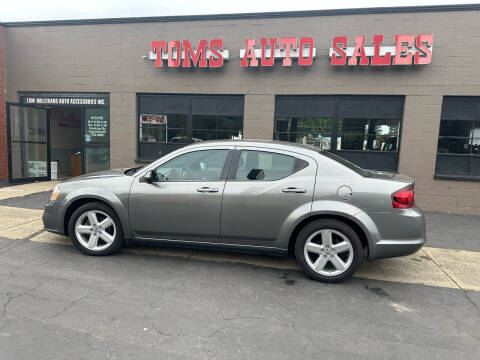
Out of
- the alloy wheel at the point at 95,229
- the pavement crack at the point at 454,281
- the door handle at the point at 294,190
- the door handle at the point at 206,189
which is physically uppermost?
the door handle at the point at 294,190

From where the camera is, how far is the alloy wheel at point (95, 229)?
172 inches

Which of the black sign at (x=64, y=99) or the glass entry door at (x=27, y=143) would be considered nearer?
the glass entry door at (x=27, y=143)

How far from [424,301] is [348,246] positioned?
928mm

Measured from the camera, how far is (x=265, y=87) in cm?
876

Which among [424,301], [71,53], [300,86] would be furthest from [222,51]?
[424,301]

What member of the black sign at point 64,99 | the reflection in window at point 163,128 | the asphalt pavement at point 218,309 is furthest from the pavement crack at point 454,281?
the black sign at point 64,99

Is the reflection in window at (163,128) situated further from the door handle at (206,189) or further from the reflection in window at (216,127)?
the door handle at (206,189)

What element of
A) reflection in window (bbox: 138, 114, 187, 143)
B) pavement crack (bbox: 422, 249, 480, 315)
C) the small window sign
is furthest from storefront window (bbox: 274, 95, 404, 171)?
pavement crack (bbox: 422, 249, 480, 315)

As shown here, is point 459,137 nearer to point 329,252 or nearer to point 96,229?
point 329,252

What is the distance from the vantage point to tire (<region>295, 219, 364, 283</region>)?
3.73m

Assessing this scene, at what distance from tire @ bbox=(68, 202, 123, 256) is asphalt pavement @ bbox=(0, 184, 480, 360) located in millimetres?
171

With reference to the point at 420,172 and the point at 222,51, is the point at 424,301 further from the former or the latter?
the point at 222,51

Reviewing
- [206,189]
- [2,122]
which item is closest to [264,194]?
[206,189]

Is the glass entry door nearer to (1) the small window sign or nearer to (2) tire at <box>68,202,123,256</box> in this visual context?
(1) the small window sign
